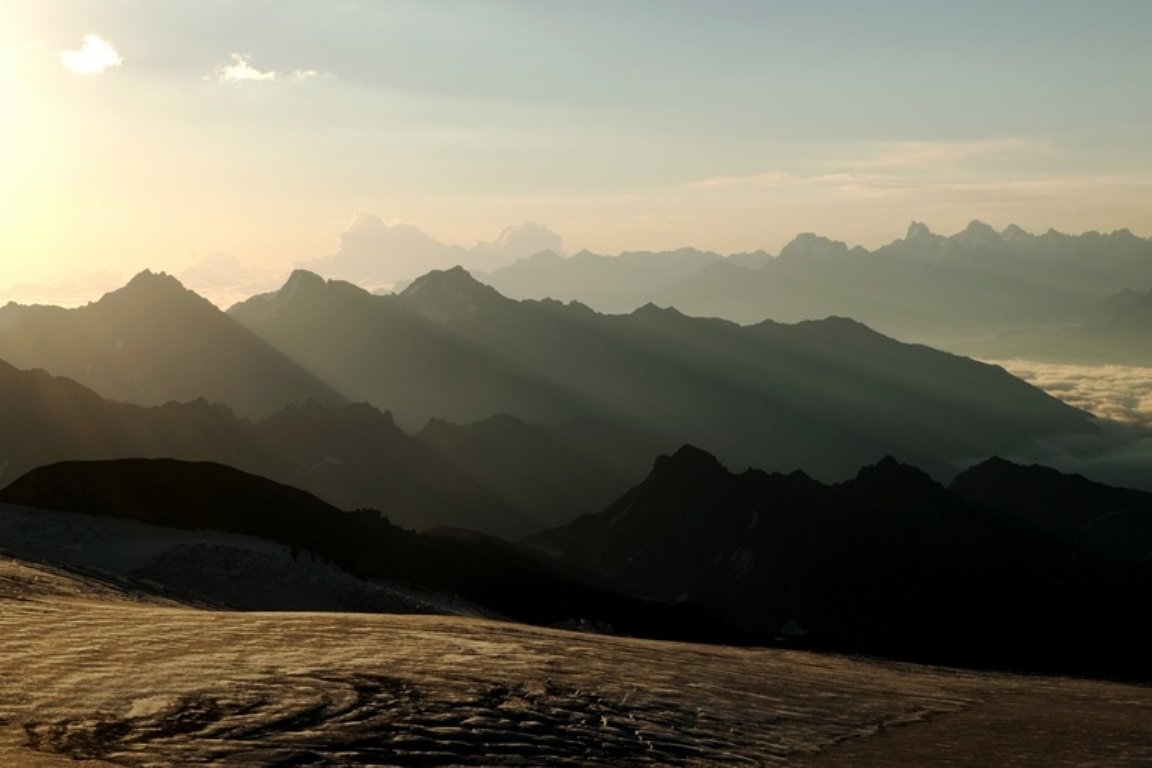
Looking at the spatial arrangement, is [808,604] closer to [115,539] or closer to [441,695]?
[115,539]

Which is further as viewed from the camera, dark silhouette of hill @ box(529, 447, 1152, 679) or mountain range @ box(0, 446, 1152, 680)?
dark silhouette of hill @ box(529, 447, 1152, 679)

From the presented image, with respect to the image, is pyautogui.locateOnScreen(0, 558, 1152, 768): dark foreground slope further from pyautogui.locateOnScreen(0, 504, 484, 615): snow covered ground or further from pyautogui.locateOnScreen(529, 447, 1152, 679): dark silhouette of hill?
pyautogui.locateOnScreen(529, 447, 1152, 679): dark silhouette of hill

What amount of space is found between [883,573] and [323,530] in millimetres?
100916

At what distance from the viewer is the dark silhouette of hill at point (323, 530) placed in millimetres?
68875

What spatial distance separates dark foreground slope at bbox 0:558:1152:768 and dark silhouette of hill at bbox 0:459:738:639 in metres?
44.5

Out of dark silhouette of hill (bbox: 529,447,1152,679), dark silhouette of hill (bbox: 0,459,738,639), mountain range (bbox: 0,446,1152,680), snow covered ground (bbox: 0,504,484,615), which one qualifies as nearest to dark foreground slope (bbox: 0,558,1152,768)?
mountain range (bbox: 0,446,1152,680)

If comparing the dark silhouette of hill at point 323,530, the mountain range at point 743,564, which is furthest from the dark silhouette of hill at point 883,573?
the dark silhouette of hill at point 323,530

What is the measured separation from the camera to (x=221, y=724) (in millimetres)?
15977

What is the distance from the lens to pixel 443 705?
1791cm

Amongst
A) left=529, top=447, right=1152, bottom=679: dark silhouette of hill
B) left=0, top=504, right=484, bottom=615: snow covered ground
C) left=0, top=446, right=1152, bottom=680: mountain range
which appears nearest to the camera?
left=0, top=504, right=484, bottom=615: snow covered ground

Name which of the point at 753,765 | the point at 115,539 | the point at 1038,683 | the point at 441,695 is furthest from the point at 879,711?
the point at 115,539

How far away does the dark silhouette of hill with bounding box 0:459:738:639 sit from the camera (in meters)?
68.9

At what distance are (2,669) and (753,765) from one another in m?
12.6

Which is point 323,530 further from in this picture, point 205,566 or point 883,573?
point 883,573
